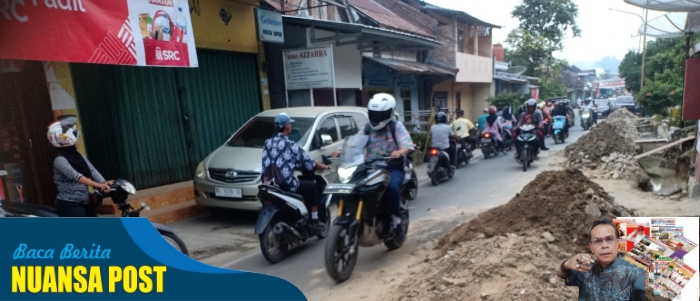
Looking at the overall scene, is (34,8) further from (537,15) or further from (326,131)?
(537,15)

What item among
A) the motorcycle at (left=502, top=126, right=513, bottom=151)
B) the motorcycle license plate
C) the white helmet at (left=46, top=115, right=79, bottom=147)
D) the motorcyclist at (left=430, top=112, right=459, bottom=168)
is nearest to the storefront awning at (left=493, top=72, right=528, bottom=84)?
the motorcycle at (left=502, top=126, right=513, bottom=151)

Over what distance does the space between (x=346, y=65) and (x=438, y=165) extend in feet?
14.8

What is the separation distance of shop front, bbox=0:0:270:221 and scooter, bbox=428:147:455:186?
3.73 metres

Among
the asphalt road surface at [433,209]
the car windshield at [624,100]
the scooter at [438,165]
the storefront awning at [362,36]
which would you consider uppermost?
the storefront awning at [362,36]

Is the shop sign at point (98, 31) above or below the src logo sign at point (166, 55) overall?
above

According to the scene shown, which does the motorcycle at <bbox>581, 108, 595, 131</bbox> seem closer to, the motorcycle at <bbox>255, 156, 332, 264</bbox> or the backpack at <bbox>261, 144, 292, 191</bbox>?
the motorcycle at <bbox>255, 156, 332, 264</bbox>

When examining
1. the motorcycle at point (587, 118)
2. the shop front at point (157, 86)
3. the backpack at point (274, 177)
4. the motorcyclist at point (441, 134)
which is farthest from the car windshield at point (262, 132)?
the motorcycle at point (587, 118)

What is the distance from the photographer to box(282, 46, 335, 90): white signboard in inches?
353

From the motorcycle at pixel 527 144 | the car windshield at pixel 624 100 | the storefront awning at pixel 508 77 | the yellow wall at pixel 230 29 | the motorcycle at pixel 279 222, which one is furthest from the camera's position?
the car windshield at pixel 624 100

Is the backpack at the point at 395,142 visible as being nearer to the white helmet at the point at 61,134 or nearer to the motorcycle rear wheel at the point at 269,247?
the motorcycle rear wheel at the point at 269,247

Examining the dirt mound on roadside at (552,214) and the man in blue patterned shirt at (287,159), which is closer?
the dirt mound on roadside at (552,214)

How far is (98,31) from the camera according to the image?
175 inches

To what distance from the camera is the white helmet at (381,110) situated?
4.21 m

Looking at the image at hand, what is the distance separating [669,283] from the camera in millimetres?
2584
